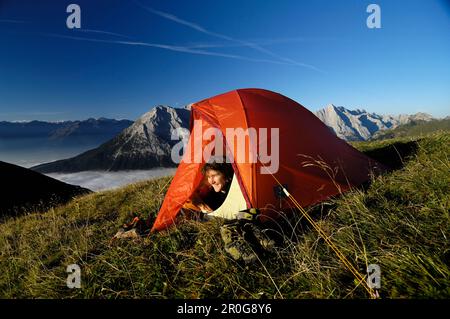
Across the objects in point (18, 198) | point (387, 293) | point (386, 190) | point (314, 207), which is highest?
point (386, 190)

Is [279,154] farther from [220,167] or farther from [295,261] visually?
[295,261]

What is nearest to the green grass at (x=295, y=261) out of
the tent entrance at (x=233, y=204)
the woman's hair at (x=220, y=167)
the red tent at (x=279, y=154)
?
the red tent at (x=279, y=154)

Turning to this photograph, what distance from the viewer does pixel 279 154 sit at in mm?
5922

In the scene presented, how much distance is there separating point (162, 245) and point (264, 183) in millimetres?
2466

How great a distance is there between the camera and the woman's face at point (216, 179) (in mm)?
6930

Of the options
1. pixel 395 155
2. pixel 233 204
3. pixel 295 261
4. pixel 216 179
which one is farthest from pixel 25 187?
pixel 295 261

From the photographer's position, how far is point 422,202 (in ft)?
13.9

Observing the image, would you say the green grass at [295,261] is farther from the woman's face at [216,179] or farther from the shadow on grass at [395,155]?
the shadow on grass at [395,155]

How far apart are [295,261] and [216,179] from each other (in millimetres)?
3851

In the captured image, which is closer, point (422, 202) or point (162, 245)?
point (422, 202)

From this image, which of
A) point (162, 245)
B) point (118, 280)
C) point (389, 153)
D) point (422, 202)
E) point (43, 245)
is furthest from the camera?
point (389, 153)

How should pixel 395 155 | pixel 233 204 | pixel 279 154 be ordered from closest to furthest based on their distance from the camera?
pixel 279 154 → pixel 233 204 → pixel 395 155

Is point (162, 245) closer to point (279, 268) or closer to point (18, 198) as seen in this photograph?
point (279, 268)
